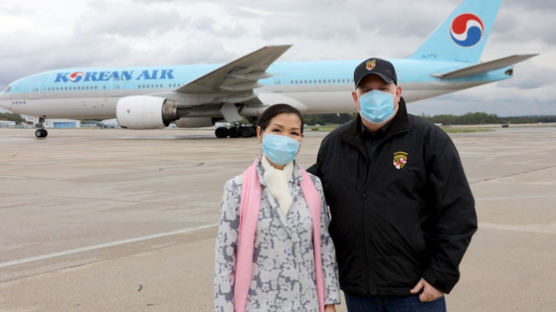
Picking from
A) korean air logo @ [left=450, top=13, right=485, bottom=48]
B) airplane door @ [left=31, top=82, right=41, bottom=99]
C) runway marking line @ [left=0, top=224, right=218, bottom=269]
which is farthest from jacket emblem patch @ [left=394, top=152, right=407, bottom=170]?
airplane door @ [left=31, top=82, right=41, bottom=99]

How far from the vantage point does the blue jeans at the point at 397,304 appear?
2109mm

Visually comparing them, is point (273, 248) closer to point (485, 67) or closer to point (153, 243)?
point (153, 243)

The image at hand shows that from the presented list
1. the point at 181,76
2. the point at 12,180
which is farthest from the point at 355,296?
the point at 181,76

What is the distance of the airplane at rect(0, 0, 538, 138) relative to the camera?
23.4 meters

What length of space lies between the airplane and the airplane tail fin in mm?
45

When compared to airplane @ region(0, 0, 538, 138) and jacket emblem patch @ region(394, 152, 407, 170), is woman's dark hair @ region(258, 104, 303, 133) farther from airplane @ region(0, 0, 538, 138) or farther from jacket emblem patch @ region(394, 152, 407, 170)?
airplane @ region(0, 0, 538, 138)

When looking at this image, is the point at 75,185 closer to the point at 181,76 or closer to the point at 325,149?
the point at 325,149

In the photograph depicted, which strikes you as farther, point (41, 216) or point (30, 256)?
point (41, 216)

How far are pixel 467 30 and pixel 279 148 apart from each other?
25416 millimetres

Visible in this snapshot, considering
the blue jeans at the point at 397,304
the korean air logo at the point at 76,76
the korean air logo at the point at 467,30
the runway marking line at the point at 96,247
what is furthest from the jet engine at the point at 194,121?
the blue jeans at the point at 397,304

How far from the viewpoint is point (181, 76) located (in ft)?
80.9

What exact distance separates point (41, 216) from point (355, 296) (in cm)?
516

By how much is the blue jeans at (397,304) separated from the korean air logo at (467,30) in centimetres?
2519

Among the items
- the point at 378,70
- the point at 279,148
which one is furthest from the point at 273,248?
the point at 378,70
